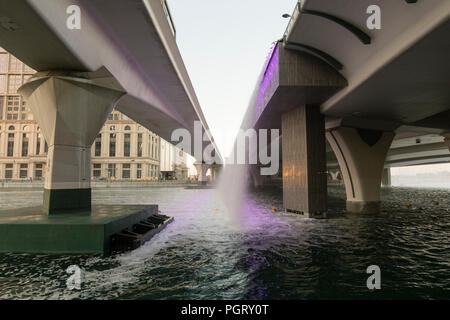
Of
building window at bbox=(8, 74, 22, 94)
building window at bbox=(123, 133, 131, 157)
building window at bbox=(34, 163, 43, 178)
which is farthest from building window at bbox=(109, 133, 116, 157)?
building window at bbox=(8, 74, 22, 94)

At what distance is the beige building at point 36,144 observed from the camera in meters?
96.8

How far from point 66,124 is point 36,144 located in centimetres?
10917

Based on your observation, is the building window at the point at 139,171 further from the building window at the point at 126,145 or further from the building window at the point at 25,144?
the building window at the point at 25,144

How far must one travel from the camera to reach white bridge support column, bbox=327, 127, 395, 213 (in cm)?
2055

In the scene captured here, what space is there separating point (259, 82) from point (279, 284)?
18504 mm

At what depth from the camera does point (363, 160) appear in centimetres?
2106

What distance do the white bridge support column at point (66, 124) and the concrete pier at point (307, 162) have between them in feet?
39.4

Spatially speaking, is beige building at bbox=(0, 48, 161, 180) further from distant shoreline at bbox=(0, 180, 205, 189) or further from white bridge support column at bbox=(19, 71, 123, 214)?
white bridge support column at bbox=(19, 71, 123, 214)

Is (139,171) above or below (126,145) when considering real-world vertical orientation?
below

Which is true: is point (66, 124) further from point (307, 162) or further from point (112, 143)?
point (112, 143)

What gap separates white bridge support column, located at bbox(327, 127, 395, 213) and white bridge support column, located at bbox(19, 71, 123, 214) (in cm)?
1781

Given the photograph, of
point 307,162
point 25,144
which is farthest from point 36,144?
point 307,162

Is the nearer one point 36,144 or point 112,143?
point 36,144

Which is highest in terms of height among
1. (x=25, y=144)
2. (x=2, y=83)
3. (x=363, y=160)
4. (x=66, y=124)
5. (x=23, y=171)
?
(x=2, y=83)
